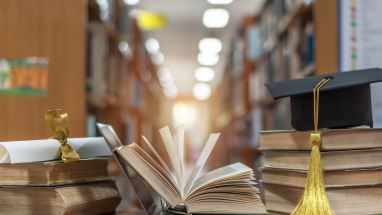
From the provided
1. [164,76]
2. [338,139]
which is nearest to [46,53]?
[338,139]

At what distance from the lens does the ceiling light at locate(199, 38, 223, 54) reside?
8.42 m

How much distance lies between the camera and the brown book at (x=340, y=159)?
3.18 ft

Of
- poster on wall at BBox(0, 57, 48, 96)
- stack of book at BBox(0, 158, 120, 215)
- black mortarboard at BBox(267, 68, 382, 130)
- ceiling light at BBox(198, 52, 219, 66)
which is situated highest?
ceiling light at BBox(198, 52, 219, 66)

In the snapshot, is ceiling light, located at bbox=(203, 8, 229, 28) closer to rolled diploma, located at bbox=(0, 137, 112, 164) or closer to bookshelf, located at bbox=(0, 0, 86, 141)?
bookshelf, located at bbox=(0, 0, 86, 141)

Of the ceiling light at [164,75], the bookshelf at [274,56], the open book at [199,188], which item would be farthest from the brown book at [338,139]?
the ceiling light at [164,75]

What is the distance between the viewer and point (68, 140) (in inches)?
41.8

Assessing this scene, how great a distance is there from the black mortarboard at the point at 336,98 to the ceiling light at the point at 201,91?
524 inches

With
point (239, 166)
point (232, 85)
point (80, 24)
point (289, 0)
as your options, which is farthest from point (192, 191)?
point (232, 85)

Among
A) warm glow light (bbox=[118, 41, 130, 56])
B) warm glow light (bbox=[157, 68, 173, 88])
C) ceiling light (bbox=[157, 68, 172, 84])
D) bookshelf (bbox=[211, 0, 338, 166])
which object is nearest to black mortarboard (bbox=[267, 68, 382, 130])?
bookshelf (bbox=[211, 0, 338, 166])

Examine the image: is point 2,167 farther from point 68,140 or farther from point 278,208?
point 278,208

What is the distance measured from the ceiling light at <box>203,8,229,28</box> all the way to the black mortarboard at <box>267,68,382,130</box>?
560 cm

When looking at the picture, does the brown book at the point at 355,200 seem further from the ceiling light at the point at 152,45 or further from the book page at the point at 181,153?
the ceiling light at the point at 152,45

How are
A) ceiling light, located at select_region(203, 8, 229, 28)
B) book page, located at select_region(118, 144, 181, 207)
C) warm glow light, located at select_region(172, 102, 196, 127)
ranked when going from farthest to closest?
1. warm glow light, located at select_region(172, 102, 196, 127)
2. ceiling light, located at select_region(203, 8, 229, 28)
3. book page, located at select_region(118, 144, 181, 207)

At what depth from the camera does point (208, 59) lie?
33.6 ft
